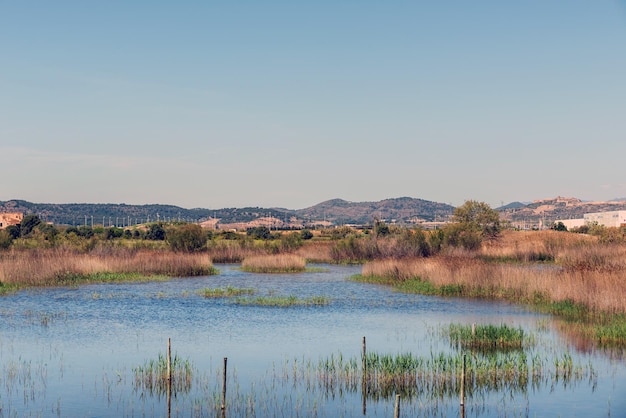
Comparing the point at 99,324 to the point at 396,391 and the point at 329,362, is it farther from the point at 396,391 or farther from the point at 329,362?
the point at 396,391

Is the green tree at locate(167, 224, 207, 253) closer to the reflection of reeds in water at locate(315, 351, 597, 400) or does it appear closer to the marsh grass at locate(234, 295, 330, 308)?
the marsh grass at locate(234, 295, 330, 308)

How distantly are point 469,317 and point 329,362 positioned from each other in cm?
1104

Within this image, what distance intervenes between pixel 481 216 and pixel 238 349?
66.6 metres

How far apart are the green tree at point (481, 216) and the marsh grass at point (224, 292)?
5084 centimetres

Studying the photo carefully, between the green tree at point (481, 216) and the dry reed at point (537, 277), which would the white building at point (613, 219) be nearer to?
the green tree at point (481, 216)

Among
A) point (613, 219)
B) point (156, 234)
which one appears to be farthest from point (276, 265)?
point (613, 219)

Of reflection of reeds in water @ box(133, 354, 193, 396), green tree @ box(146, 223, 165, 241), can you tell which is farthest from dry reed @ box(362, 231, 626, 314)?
green tree @ box(146, 223, 165, 241)

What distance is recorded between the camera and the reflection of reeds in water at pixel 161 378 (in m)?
17.5

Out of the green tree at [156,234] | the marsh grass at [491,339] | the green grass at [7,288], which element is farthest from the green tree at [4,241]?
the marsh grass at [491,339]

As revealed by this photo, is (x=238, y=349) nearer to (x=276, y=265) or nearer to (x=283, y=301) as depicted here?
(x=283, y=301)

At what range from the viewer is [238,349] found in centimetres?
2314

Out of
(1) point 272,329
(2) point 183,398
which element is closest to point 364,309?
(1) point 272,329

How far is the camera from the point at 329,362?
803 inches

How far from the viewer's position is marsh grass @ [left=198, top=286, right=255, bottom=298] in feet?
124
